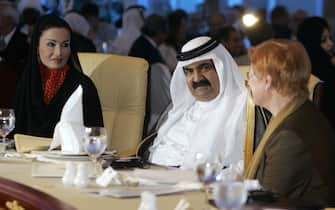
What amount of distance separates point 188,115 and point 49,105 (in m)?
0.87

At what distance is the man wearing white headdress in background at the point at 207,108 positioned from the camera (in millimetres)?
5008

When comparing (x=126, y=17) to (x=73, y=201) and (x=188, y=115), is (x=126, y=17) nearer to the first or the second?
(x=188, y=115)

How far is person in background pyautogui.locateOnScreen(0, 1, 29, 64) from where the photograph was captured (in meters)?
8.17

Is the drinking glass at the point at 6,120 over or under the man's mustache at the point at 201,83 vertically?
under

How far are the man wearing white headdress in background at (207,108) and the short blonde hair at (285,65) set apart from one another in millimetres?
1093

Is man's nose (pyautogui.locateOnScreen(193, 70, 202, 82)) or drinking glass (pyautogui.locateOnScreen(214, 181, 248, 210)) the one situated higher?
man's nose (pyautogui.locateOnScreen(193, 70, 202, 82))

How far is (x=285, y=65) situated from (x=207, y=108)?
1346mm

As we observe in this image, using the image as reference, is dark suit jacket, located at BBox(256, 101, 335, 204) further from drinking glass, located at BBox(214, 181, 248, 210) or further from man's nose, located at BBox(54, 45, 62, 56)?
man's nose, located at BBox(54, 45, 62, 56)

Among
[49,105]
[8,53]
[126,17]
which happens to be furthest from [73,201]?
[126,17]

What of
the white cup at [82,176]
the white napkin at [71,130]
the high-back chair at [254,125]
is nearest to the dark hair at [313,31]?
the high-back chair at [254,125]

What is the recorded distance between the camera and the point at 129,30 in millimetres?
10281

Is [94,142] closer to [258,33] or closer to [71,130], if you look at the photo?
[71,130]

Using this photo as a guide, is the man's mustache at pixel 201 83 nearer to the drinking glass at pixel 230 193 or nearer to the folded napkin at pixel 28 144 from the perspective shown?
the folded napkin at pixel 28 144

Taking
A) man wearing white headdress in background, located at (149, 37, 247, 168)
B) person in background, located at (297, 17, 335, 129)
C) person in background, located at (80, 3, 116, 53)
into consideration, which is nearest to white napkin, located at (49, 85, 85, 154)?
man wearing white headdress in background, located at (149, 37, 247, 168)
